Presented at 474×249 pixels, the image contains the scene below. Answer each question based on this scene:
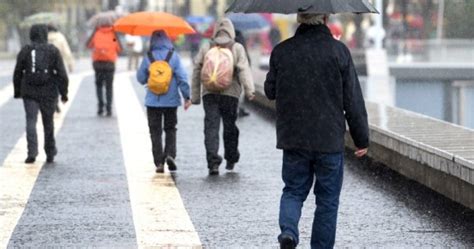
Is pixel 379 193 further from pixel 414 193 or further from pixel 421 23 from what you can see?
pixel 421 23

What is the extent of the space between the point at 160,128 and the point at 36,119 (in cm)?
167

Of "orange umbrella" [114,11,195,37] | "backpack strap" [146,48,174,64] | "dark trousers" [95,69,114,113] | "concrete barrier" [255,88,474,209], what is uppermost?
"orange umbrella" [114,11,195,37]

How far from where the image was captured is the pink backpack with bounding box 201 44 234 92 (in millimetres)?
14695

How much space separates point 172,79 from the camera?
49.3 ft

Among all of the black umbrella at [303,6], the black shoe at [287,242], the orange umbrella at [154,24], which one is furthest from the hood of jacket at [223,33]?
the black shoe at [287,242]

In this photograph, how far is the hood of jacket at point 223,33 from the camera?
14.9 m

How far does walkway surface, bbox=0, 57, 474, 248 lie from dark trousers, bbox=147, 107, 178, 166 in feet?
0.76

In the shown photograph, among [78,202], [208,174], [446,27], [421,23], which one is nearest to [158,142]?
[208,174]

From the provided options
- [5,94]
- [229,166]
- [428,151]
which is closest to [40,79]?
[229,166]

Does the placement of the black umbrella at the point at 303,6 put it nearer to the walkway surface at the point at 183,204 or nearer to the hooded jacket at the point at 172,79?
the walkway surface at the point at 183,204

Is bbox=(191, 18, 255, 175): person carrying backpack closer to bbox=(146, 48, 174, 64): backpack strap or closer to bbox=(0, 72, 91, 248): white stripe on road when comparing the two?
bbox=(146, 48, 174, 64): backpack strap

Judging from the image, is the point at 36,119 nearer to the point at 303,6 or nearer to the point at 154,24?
the point at 154,24

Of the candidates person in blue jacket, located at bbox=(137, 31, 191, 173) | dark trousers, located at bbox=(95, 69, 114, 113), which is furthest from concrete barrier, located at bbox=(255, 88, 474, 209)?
dark trousers, located at bbox=(95, 69, 114, 113)

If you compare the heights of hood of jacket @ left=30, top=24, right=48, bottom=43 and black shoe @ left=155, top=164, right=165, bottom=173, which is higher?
hood of jacket @ left=30, top=24, right=48, bottom=43
